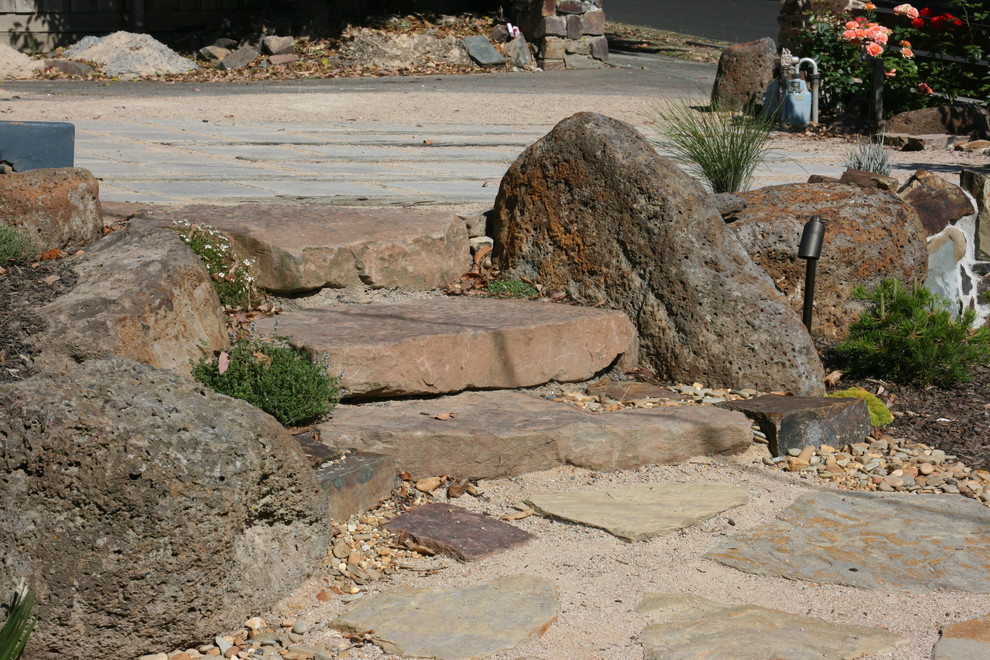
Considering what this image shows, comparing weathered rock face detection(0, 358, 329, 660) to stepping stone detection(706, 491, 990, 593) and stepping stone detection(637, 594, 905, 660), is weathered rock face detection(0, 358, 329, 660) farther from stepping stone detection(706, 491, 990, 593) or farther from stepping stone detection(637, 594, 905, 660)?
stepping stone detection(706, 491, 990, 593)

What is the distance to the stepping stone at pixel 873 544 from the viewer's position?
11.5 feet

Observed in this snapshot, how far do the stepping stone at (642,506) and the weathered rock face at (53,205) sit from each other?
2.45 m

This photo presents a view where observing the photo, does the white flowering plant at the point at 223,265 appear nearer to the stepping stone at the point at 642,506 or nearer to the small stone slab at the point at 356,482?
the small stone slab at the point at 356,482

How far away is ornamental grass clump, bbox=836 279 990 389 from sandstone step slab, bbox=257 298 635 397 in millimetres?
1239

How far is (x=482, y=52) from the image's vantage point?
17.2 metres

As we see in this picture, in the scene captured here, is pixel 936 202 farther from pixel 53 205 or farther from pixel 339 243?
pixel 53 205

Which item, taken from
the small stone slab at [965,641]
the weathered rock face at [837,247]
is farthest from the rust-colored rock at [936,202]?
the small stone slab at [965,641]

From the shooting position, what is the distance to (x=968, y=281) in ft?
24.1

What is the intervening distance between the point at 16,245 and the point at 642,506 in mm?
2821

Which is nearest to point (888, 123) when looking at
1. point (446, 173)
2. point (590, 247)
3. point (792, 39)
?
point (792, 39)

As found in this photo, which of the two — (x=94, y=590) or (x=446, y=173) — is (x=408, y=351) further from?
(x=446, y=173)

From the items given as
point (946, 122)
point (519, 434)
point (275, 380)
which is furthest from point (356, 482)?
point (946, 122)

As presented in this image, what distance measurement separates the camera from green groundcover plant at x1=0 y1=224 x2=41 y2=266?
4.73m

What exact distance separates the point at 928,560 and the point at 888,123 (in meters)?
9.59
